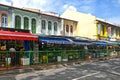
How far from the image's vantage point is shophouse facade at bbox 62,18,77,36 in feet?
100

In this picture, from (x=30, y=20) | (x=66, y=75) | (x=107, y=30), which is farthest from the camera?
(x=107, y=30)

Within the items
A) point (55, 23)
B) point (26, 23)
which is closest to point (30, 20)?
point (26, 23)

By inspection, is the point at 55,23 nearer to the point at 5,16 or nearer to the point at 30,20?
the point at 30,20

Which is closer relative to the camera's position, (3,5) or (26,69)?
(26,69)

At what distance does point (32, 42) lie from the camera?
777 inches

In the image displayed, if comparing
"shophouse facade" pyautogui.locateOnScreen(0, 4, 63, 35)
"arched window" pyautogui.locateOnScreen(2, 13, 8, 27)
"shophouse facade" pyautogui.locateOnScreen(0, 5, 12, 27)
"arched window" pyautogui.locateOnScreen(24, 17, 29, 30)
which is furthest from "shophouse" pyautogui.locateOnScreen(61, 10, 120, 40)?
"arched window" pyautogui.locateOnScreen(2, 13, 8, 27)

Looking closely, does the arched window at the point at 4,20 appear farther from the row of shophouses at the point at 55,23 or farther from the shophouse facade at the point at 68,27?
the shophouse facade at the point at 68,27

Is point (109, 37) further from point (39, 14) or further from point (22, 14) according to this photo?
point (22, 14)

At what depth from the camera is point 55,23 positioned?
28.8m

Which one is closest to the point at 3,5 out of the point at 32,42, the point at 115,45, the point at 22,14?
the point at 22,14

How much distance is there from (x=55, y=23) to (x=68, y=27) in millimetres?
3522

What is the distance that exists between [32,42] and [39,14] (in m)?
6.86

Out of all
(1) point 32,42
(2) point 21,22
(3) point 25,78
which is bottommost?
(3) point 25,78

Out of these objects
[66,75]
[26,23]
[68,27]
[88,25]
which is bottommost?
[66,75]
